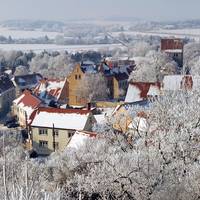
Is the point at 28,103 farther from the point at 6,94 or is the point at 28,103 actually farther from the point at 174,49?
the point at 174,49

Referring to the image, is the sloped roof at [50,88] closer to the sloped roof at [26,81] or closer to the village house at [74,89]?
the village house at [74,89]

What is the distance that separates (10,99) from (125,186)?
34530mm

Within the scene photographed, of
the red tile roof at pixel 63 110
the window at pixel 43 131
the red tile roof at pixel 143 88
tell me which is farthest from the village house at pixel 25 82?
the window at pixel 43 131

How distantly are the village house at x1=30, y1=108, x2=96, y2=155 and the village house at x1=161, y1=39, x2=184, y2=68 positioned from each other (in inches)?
1486

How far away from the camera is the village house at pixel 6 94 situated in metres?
42.5

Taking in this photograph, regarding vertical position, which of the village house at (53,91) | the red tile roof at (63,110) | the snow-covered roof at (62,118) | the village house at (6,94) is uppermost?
the red tile roof at (63,110)

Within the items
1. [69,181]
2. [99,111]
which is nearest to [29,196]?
[69,181]

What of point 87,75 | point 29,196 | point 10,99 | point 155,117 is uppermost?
point 29,196

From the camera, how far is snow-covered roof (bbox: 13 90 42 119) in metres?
31.0

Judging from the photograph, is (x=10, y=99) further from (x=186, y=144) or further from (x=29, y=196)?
(x=29, y=196)

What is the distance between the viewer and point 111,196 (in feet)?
40.3

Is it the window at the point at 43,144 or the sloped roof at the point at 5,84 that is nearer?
the window at the point at 43,144

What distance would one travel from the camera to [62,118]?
86.8 feet

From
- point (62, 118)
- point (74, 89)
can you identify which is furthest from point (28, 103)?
A: point (74, 89)
